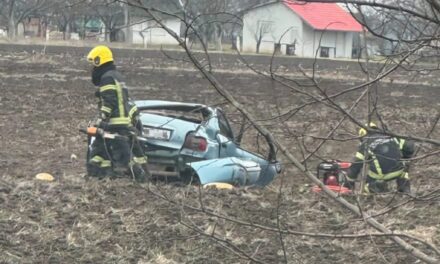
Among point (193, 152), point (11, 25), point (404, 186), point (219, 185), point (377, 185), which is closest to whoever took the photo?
point (404, 186)

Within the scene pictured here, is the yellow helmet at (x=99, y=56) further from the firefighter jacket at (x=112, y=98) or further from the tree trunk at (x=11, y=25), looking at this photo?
the tree trunk at (x=11, y=25)

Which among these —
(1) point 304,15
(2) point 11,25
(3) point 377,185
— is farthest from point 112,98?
(2) point 11,25

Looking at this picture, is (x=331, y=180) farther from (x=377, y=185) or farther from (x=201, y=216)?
(x=201, y=216)

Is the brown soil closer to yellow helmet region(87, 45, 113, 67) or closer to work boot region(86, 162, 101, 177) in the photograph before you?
work boot region(86, 162, 101, 177)

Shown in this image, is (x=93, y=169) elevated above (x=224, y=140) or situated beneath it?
situated beneath

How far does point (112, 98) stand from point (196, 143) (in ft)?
4.22

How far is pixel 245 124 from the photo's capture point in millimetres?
3199

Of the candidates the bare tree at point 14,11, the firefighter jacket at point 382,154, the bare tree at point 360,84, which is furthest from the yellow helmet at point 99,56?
the bare tree at point 14,11

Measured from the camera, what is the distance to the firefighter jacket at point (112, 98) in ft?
31.5

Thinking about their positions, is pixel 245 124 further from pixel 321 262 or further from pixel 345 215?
pixel 345 215

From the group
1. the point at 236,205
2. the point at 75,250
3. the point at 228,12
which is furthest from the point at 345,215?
the point at 228,12

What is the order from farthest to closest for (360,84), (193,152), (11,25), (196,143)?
1. (11,25)
2. (196,143)
3. (193,152)
4. (360,84)

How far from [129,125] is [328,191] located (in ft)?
21.7

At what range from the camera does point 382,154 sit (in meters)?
4.23
